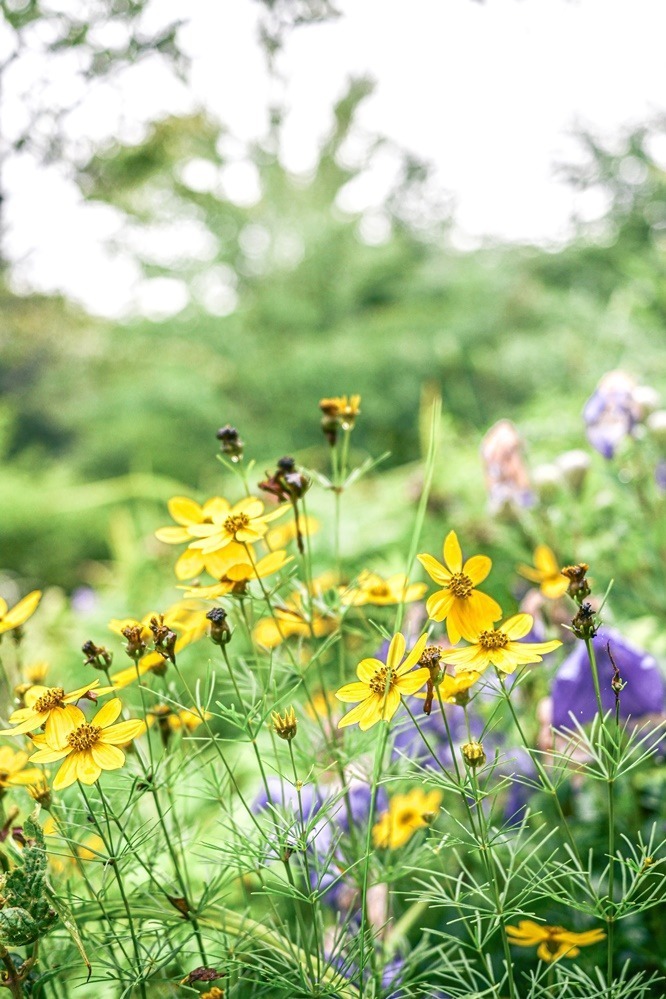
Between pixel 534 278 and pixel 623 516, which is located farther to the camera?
pixel 534 278

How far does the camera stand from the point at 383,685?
35 centimetres

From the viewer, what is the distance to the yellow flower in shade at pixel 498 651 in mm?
332

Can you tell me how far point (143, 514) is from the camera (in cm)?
256

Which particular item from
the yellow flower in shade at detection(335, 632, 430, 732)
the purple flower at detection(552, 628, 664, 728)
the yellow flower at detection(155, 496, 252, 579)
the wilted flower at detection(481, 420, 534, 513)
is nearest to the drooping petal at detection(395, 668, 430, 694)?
the yellow flower in shade at detection(335, 632, 430, 732)

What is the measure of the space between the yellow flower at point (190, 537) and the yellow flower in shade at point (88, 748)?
0.28 feet

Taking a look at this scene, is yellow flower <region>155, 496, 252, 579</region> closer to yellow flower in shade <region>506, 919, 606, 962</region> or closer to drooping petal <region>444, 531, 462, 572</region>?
drooping petal <region>444, 531, 462, 572</region>

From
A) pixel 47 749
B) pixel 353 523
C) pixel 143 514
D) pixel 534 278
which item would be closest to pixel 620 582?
pixel 353 523

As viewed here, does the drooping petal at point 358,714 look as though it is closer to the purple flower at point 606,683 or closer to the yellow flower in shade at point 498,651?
the yellow flower in shade at point 498,651

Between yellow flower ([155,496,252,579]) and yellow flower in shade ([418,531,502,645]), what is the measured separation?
0.11 meters

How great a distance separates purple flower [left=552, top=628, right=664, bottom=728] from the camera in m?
0.52

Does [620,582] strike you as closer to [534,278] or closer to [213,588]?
[213,588]

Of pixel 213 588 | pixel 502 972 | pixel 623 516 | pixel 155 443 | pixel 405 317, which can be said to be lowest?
pixel 502 972

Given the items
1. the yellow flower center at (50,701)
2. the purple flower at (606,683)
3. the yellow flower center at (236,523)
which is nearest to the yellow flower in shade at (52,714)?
the yellow flower center at (50,701)

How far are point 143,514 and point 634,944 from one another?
2.20 metres
